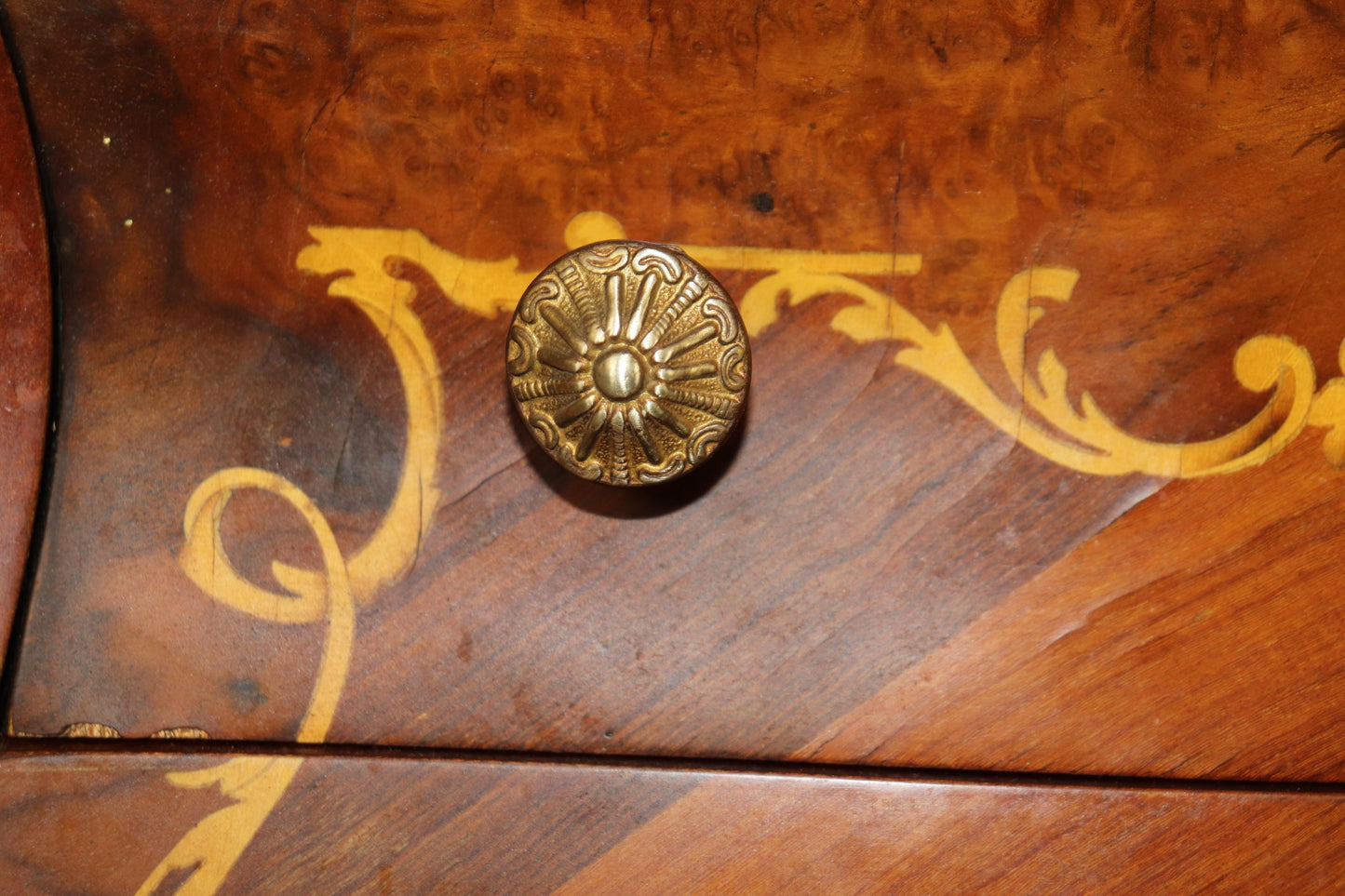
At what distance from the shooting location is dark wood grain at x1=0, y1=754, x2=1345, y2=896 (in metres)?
0.43

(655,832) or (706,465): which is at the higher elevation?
(706,465)

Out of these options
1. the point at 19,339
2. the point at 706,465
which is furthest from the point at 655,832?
the point at 19,339

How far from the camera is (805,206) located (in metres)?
0.44

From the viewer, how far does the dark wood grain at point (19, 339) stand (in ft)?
1.36

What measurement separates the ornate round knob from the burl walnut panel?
0.03m

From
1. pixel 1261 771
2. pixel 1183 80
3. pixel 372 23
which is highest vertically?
pixel 372 23

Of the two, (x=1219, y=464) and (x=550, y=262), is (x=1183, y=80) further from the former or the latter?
(x=550, y=262)

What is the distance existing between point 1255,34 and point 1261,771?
0.29 m

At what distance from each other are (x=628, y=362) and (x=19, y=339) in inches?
9.3

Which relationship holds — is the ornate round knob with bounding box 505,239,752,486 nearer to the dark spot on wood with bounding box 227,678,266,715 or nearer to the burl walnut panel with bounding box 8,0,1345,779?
the burl walnut panel with bounding box 8,0,1345,779

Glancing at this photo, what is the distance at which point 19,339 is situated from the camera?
419 millimetres

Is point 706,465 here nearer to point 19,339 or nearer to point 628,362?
point 628,362

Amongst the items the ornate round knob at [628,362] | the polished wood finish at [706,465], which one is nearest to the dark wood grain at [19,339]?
the polished wood finish at [706,465]

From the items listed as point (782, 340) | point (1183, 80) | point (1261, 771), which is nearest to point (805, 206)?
point (782, 340)
